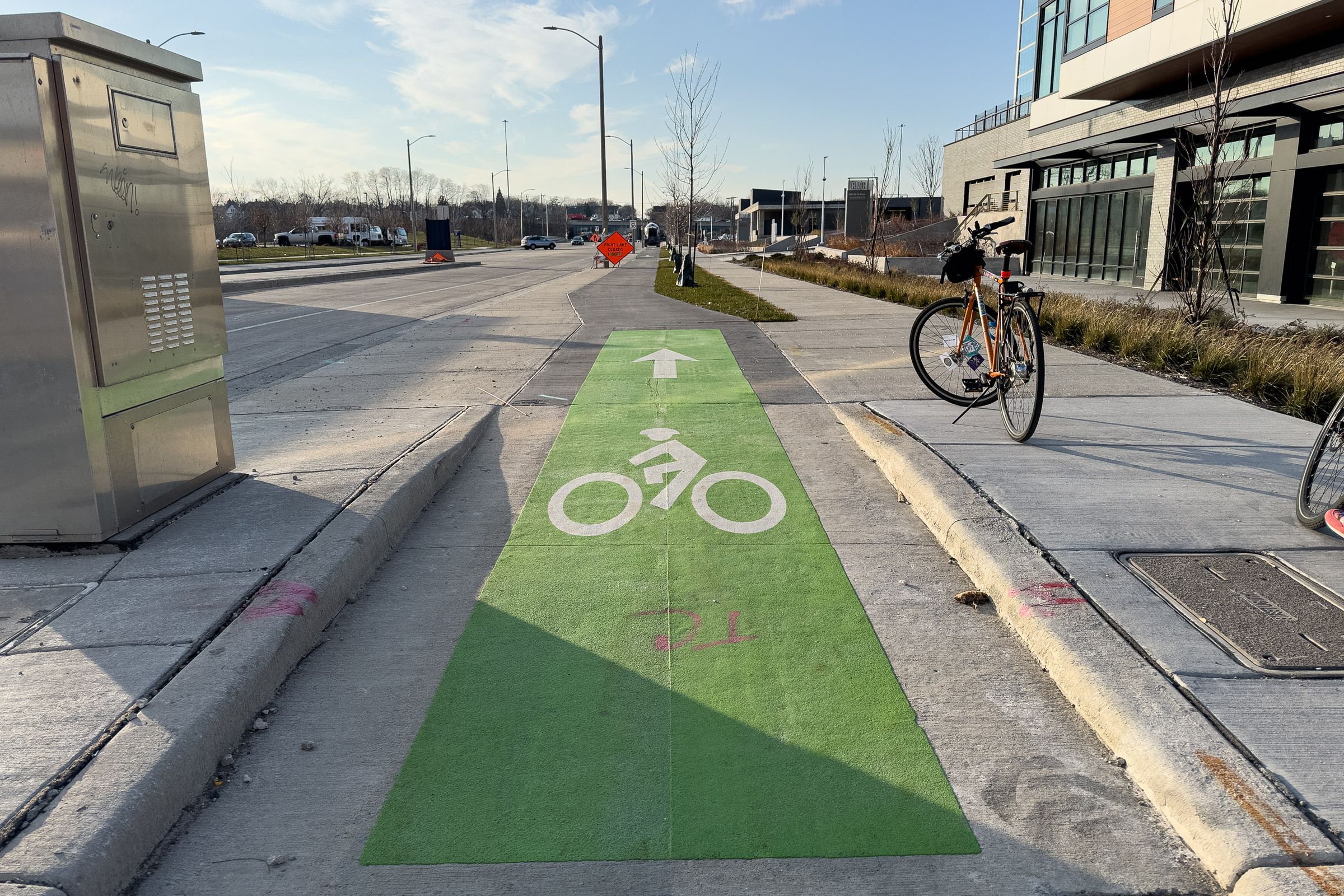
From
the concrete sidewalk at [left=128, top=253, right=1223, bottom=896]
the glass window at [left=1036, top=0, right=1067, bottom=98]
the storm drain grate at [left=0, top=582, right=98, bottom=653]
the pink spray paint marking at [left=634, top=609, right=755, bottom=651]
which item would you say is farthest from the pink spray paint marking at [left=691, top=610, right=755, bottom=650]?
the glass window at [left=1036, top=0, right=1067, bottom=98]

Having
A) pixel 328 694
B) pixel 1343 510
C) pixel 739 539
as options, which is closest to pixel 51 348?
pixel 328 694

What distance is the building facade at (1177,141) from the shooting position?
18.0 metres

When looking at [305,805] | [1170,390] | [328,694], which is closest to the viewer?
[305,805]

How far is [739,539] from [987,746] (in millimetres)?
2088

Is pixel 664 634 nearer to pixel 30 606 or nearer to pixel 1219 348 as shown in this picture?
pixel 30 606

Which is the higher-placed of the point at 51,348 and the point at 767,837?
the point at 51,348

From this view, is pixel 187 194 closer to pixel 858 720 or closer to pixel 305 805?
pixel 305 805

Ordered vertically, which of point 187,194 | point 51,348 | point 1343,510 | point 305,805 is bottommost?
point 305,805

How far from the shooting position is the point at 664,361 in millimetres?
10969

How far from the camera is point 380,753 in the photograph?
3172 millimetres

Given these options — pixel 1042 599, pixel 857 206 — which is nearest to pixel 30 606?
pixel 1042 599

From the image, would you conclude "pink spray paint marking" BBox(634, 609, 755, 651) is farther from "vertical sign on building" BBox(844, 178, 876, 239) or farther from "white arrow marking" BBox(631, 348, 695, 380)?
"vertical sign on building" BBox(844, 178, 876, 239)

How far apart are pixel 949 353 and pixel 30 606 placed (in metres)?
6.20

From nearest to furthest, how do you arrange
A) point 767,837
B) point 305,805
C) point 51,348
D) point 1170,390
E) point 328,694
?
point 767,837 → point 305,805 → point 328,694 → point 51,348 → point 1170,390
